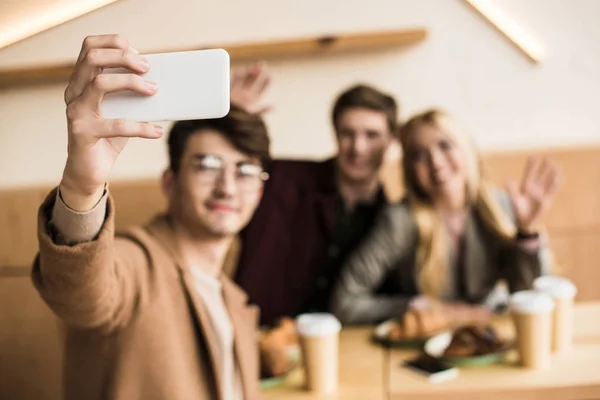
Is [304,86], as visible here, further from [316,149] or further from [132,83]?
[132,83]

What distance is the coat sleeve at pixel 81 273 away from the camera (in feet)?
1.08

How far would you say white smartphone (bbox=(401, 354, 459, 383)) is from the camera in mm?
579

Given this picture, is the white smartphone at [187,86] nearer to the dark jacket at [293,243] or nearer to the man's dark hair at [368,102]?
the dark jacket at [293,243]

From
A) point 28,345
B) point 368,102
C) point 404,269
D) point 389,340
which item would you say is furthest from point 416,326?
point 28,345

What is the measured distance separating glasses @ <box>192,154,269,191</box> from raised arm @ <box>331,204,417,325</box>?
0.97 feet

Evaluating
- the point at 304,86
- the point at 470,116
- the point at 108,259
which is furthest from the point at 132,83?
the point at 470,116

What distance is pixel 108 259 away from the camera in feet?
1.17

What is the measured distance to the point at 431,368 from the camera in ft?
1.95

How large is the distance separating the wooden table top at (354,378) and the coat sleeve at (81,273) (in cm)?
23

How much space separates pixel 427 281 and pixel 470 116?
27cm

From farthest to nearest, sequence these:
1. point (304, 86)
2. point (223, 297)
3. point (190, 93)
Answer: point (304, 86) → point (223, 297) → point (190, 93)

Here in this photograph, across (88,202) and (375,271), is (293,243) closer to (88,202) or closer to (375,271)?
(375,271)

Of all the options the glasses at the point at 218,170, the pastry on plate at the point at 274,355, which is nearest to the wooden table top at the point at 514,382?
the pastry on plate at the point at 274,355

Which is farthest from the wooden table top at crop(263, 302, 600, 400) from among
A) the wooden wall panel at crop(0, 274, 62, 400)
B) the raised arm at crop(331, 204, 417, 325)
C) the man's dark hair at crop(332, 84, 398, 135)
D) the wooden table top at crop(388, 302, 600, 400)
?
the man's dark hair at crop(332, 84, 398, 135)
